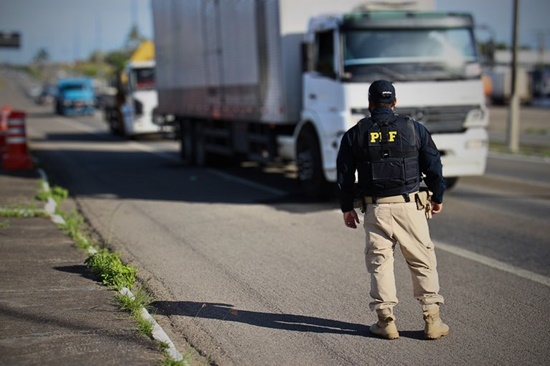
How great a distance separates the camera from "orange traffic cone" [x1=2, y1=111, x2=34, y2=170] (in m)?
17.3

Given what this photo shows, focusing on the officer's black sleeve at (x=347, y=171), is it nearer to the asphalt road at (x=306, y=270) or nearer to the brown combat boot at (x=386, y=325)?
the brown combat boot at (x=386, y=325)

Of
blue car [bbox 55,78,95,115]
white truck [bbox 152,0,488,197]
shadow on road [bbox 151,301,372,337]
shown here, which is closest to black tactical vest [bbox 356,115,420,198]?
shadow on road [bbox 151,301,372,337]

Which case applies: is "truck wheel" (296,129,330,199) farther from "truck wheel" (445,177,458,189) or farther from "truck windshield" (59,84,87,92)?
"truck windshield" (59,84,87,92)

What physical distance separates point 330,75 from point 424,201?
6.84 m

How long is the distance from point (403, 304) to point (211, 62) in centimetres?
1150

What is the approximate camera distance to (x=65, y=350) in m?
5.25

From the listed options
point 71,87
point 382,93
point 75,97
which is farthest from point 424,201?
point 71,87

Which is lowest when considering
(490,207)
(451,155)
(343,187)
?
(490,207)

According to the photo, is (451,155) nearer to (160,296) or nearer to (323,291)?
(323,291)

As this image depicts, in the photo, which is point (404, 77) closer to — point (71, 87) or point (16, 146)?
point (16, 146)

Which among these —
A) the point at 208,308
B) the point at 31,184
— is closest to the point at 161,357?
the point at 208,308

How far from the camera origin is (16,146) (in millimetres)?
17359

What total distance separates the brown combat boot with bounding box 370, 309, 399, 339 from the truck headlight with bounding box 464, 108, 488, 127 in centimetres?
732

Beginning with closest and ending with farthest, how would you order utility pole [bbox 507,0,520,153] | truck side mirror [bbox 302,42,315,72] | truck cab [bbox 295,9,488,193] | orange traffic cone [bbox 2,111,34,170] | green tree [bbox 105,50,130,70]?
1. truck cab [bbox 295,9,488,193]
2. truck side mirror [bbox 302,42,315,72]
3. orange traffic cone [bbox 2,111,34,170]
4. utility pole [bbox 507,0,520,153]
5. green tree [bbox 105,50,130,70]
